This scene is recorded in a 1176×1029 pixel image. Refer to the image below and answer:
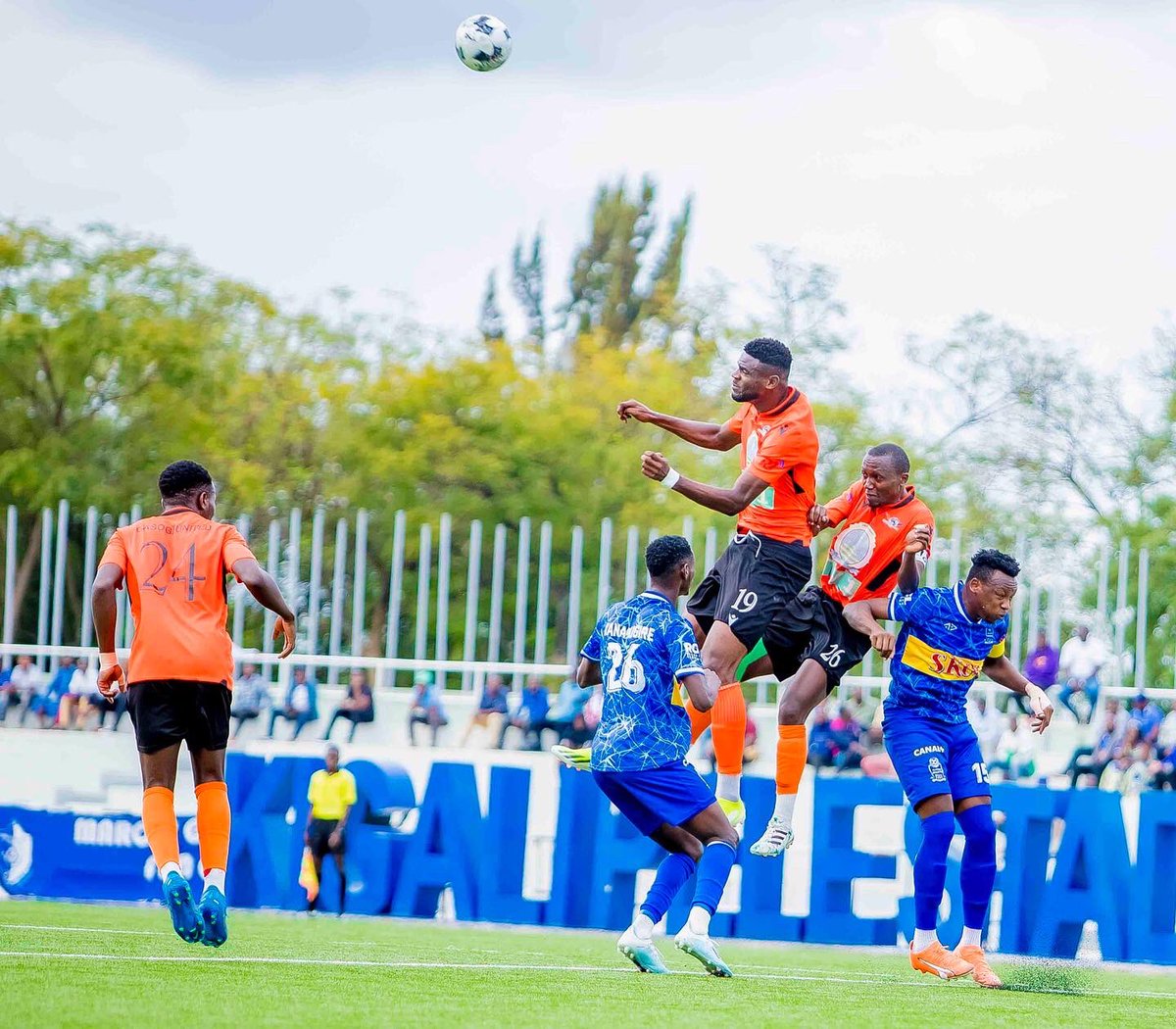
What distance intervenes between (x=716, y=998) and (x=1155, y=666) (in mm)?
A: 23036

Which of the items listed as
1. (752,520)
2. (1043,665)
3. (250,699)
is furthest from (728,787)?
(250,699)

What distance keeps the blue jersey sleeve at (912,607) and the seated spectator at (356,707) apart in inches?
475

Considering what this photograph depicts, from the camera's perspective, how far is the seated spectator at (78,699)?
2292 centimetres

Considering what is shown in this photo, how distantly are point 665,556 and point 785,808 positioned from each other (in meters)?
2.22

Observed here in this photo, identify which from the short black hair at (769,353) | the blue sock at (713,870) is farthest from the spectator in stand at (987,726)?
the blue sock at (713,870)

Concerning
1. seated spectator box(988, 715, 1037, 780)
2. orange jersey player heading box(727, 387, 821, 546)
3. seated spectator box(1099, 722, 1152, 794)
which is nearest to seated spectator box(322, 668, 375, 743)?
seated spectator box(988, 715, 1037, 780)

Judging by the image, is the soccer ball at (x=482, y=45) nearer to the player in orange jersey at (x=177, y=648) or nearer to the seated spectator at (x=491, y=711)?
the player in orange jersey at (x=177, y=648)

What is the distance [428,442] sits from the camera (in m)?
47.6

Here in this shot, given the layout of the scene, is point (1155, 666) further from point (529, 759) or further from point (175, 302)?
point (175, 302)

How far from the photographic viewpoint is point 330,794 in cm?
1983

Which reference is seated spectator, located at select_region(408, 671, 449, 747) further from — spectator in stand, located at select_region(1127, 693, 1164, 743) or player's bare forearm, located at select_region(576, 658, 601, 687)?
player's bare forearm, located at select_region(576, 658, 601, 687)

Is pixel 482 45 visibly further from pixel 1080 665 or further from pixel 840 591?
pixel 1080 665

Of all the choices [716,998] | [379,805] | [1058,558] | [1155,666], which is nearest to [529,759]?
[379,805]

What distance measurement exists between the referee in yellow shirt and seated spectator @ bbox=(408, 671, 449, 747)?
1.96 m
